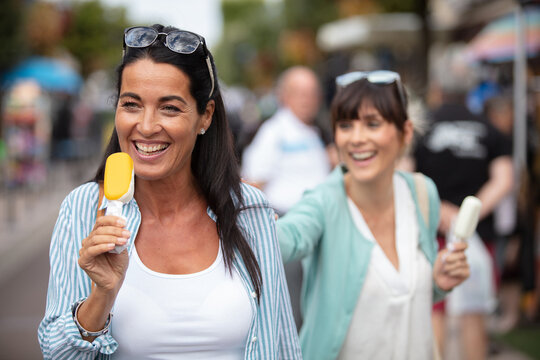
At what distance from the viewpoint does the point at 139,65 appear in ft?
7.27

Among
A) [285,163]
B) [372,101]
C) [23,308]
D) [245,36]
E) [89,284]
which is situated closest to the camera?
[89,284]

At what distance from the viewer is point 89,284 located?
212 centimetres

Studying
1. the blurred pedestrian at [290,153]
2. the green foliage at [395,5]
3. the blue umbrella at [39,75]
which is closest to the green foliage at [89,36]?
the blue umbrella at [39,75]

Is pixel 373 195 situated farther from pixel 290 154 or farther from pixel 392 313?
pixel 290 154

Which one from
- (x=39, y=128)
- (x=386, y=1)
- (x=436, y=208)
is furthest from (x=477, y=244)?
(x=386, y=1)

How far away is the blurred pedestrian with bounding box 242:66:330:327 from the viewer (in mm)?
6430

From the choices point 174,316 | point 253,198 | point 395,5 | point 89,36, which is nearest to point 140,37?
point 253,198

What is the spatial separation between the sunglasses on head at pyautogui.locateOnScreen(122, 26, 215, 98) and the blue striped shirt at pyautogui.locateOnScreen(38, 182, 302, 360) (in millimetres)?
498

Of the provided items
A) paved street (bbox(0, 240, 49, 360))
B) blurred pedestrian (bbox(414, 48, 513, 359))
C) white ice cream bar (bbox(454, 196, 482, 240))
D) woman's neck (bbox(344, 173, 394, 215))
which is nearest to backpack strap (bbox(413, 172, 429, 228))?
woman's neck (bbox(344, 173, 394, 215))

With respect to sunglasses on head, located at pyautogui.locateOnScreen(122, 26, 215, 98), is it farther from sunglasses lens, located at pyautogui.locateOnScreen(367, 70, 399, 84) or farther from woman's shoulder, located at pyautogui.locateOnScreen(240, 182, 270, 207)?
sunglasses lens, located at pyautogui.locateOnScreen(367, 70, 399, 84)

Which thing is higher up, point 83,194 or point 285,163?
point 83,194

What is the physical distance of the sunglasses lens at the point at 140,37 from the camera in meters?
2.24

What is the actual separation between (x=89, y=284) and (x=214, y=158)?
2.26 feet

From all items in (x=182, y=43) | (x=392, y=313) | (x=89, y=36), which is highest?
(x=89, y=36)
